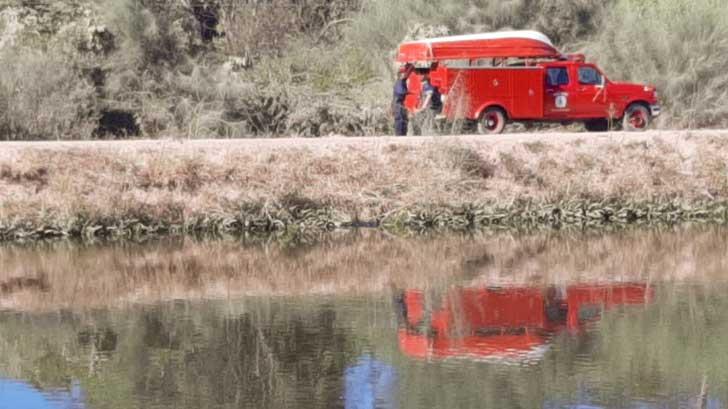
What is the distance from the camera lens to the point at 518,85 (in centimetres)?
3073

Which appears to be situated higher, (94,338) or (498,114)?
(498,114)

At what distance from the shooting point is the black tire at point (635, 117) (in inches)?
1270

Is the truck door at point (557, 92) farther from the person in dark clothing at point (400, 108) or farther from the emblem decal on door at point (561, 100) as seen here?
the person in dark clothing at point (400, 108)

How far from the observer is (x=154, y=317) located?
1883 cm

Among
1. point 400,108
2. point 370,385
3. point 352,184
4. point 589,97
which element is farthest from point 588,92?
point 370,385

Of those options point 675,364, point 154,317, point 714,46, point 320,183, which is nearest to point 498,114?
point 320,183

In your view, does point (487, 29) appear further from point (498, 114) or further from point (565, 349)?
point (565, 349)

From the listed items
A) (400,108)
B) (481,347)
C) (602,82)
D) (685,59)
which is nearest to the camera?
(481,347)

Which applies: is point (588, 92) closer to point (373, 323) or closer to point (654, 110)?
point (654, 110)

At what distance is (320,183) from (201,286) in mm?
6635

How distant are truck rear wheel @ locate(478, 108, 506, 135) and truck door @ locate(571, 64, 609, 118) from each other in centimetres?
164

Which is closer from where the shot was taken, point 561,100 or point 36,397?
point 36,397

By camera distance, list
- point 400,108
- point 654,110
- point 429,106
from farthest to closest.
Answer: point 654,110 < point 400,108 < point 429,106

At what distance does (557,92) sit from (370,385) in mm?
17521
